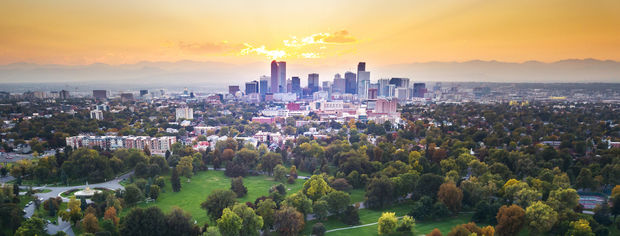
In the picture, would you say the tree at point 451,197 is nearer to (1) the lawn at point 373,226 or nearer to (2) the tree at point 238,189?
(1) the lawn at point 373,226

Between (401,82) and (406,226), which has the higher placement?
(401,82)

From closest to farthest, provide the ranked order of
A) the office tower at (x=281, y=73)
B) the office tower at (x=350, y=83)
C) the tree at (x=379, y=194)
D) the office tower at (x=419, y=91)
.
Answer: the tree at (x=379, y=194)
the office tower at (x=419, y=91)
the office tower at (x=350, y=83)
the office tower at (x=281, y=73)

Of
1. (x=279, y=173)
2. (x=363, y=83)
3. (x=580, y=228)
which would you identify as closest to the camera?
(x=580, y=228)

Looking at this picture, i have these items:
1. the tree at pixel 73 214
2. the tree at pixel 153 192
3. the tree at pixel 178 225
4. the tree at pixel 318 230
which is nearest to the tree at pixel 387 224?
the tree at pixel 318 230

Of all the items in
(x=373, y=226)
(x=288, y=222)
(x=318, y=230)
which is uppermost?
(x=288, y=222)

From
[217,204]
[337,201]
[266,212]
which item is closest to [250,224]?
[266,212]

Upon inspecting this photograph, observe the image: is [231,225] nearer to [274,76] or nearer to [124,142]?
[124,142]
